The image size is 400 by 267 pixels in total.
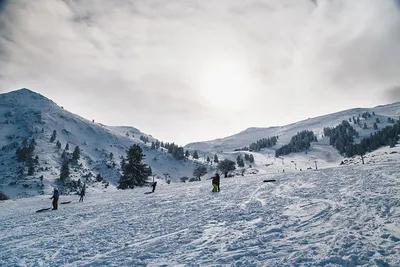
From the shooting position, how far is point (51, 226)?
1741 cm

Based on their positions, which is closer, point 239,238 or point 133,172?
point 239,238

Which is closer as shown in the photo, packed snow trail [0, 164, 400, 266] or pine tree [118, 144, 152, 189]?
packed snow trail [0, 164, 400, 266]

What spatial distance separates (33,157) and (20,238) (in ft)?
501

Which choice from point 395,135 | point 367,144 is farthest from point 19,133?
point 395,135

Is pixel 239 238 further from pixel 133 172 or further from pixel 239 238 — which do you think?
pixel 133 172

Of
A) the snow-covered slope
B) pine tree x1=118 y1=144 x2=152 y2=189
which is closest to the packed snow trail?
the snow-covered slope

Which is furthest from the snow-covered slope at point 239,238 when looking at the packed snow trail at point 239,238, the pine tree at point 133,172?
the pine tree at point 133,172

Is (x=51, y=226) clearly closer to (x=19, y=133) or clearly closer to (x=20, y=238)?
(x=20, y=238)

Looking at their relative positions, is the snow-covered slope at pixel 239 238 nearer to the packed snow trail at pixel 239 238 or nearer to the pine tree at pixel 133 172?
the packed snow trail at pixel 239 238

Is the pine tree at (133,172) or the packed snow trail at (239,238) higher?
the pine tree at (133,172)

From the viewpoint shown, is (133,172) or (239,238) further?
(133,172)

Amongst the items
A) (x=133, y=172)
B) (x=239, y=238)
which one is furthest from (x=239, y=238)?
(x=133, y=172)

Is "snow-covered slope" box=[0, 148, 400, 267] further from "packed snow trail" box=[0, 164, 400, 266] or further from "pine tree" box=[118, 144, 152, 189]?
"pine tree" box=[118, 144, 152, 189]

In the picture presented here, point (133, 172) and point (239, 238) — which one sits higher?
point (133, 172)
